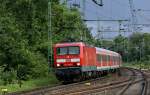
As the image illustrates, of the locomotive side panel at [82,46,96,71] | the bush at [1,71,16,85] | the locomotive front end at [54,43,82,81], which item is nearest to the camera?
the bush at [1,71,16,85]

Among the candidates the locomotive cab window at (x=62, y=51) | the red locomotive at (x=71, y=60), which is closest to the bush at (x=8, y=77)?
the red locomotive at (x=71, y=60)

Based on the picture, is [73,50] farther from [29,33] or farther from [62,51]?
[29,33]

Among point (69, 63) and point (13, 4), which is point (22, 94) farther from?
point (13, 4)

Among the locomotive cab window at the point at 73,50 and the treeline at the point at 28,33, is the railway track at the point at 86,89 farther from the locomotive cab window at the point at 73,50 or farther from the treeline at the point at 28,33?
the treeline at the point at 28,33

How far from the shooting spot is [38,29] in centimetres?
4603

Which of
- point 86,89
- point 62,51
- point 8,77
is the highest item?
point 62,51

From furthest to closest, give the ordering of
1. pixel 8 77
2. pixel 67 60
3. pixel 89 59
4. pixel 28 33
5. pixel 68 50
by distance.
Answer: pixel 28 33 → pixel 89 59 → pixel 68 50 → pixel 67 60 → pixel 8 77

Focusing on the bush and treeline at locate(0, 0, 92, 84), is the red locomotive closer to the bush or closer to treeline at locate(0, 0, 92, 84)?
treeline at locate(0, 0, 92, 84)

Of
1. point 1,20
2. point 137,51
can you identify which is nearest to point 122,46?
point 137,51

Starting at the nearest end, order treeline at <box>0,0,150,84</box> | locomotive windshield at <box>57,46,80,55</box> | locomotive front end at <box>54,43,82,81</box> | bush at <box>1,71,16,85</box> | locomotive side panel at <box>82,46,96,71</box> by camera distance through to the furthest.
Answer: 1. bush at <box>1,71,16,85</box>
2. locomotive front end at <box>54,43,82,81</box>
3. locomotive windshield at <box>57,46,80,55</box>
4. locomotive side panel at <box>82,46,96,71</box>
5. treeline at <box>0,0,150,84</box>

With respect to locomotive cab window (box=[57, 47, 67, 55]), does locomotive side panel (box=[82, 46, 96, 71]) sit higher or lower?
lower

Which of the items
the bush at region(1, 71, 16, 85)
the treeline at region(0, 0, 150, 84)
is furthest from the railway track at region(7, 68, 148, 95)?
the treeline at region(0, 0, 150, 84)

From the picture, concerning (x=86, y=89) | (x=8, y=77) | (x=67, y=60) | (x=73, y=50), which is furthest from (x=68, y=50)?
(x=86, y=89)

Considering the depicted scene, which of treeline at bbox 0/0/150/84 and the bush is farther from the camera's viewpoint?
treeline at bbox 0/0/150/84
